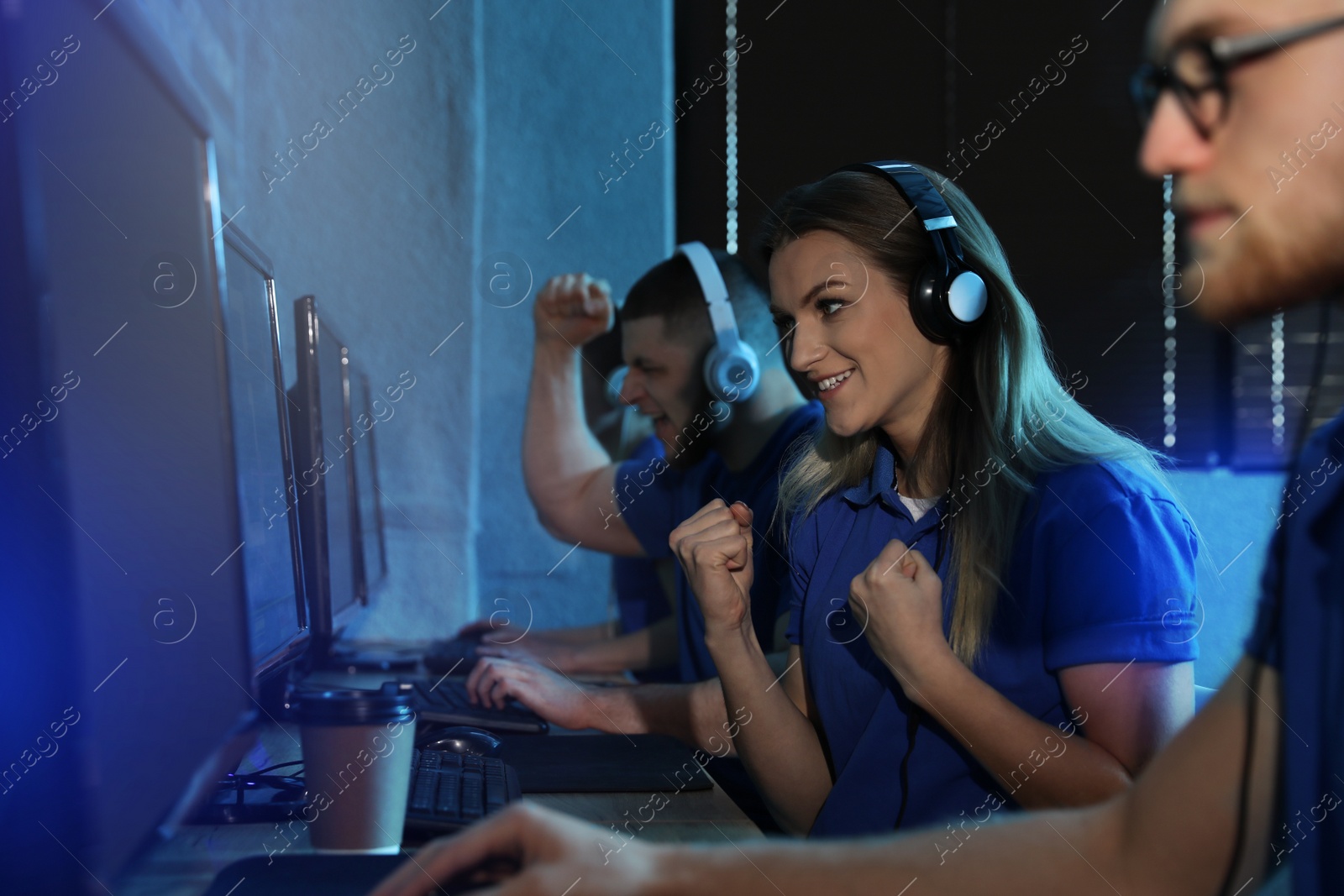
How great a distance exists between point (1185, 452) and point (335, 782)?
2.30 m

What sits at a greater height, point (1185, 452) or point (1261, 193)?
point (1261, 193)

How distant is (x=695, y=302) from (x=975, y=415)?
2.65 feet

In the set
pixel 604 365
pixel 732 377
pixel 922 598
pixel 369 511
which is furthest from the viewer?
pixel 604 365

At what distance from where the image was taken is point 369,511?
217cm

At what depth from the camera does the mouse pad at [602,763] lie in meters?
1.14

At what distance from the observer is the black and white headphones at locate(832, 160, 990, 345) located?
116cm

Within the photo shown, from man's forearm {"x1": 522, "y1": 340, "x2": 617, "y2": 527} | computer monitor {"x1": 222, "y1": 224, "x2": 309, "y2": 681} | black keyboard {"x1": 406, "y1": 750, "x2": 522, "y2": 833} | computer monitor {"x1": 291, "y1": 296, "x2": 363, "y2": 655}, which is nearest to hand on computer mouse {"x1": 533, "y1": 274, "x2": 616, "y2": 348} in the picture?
man's forearm {"x1": 522, "y1": 340, "x2": 617, "y2": 527}

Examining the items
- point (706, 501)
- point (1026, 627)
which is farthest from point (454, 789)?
point (706, 501)

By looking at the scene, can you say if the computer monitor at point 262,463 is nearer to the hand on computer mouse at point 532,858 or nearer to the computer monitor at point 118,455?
the computer monitor at point 118,455

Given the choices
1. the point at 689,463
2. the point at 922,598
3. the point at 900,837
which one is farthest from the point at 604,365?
the point at 900,837

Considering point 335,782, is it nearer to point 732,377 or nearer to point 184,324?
point 184,324

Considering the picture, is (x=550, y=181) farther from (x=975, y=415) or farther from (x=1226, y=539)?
(x=1226, y=539)

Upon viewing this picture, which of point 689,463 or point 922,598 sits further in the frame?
point 689,463

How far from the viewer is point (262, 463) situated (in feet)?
3.54
